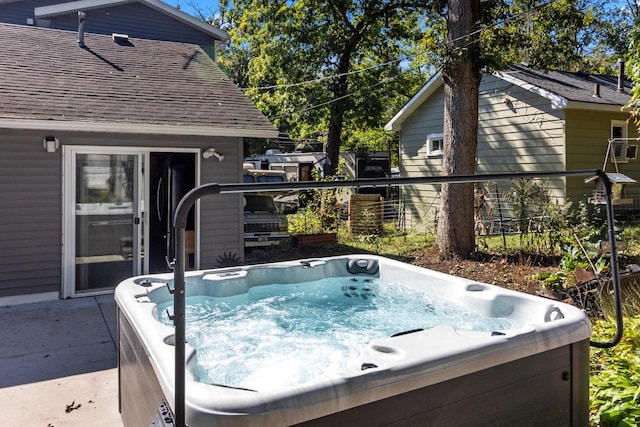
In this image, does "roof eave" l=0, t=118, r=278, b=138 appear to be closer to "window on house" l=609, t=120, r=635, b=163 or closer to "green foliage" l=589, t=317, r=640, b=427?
"green foliage" l=589, t=317, r=640, b=427

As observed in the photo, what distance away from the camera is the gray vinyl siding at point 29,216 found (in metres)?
6.05

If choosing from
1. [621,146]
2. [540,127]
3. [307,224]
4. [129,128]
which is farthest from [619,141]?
[129,128]

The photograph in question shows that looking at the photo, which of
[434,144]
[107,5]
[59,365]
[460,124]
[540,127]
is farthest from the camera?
[434,144]

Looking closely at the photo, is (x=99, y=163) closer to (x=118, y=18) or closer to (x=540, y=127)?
→ (x=118, y=18)

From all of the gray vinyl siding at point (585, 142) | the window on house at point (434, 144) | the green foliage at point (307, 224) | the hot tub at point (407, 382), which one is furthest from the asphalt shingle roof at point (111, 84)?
the gray vinyl siding at point (585, 142)

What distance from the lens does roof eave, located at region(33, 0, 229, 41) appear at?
11609 mm

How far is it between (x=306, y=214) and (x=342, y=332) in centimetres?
697

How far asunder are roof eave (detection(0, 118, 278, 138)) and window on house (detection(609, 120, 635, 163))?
28.1 feet

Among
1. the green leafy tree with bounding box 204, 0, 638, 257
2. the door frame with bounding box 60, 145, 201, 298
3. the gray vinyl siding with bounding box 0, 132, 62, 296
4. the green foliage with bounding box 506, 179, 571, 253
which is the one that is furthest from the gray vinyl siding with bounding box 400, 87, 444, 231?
the gray vinyl siding with bounding box 0, 132, 62, 296

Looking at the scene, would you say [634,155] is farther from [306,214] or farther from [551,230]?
[306,214]

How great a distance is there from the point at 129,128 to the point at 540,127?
29.0ft

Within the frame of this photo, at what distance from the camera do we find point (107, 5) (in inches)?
484

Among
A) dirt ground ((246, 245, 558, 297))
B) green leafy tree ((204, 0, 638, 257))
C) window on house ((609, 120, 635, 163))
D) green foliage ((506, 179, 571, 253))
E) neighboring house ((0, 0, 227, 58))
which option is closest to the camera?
dirt ground ((246, 245, 558, 297))

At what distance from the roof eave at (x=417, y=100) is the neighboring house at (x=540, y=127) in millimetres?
27
